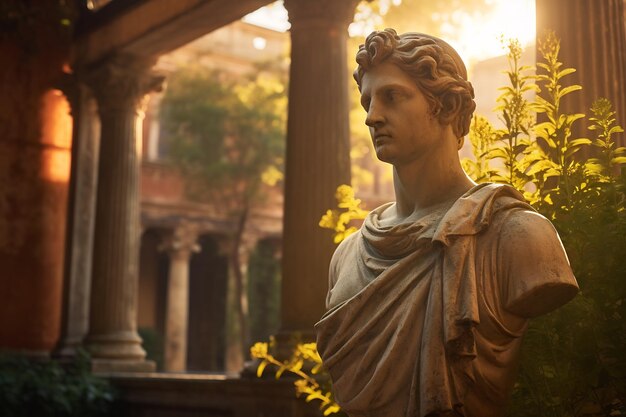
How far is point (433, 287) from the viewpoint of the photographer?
2492 millimetres

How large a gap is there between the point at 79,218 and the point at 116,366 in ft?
7.47

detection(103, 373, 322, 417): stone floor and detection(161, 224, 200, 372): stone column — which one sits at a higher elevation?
detection(161, 224, 200, 372): stone column

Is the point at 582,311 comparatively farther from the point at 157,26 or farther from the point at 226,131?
the point at 226,131

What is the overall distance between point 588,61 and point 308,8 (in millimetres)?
3689

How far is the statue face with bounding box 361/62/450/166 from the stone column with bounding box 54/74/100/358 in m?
9.37

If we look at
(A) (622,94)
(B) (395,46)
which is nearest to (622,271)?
(B) (395,46)

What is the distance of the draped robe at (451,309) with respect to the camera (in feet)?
7.84

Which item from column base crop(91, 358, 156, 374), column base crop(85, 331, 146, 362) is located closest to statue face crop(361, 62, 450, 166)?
column base crop(91, 358, 156, 374)

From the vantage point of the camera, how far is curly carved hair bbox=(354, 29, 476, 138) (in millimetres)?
2672

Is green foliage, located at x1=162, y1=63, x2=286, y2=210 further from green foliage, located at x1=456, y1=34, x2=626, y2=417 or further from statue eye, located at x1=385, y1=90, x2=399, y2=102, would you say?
statue eye, located at x1=385, y1=90, x2=399, y2=102

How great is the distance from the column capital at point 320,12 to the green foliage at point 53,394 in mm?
4808

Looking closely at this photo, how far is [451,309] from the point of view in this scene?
241cm

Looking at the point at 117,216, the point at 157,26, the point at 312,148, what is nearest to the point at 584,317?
the point at 312,148

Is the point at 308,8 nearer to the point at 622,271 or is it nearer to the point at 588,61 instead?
the point at 588,61
